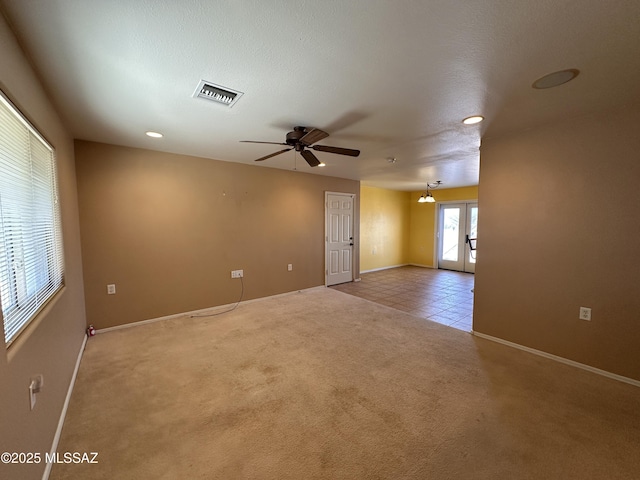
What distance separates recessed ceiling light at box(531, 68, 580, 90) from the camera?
1721mm

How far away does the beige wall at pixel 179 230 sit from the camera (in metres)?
3.27

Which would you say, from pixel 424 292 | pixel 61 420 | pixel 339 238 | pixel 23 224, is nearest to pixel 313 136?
pixel 23 224

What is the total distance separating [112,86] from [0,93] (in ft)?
2.37

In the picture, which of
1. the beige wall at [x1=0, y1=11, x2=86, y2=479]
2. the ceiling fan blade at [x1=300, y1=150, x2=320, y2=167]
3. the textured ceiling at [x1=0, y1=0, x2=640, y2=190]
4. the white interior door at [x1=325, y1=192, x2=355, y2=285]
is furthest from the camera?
the white interior door at [x1=325, y1=192, x2=355, y2=285]

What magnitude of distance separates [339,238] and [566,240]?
12.6 ft

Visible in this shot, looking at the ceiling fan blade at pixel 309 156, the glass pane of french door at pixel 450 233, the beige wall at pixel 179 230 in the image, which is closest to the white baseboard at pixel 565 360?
the ceiling fan blade at pixel 309 156

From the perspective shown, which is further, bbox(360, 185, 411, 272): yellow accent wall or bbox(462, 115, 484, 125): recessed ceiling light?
bbox(360, 185, 411, 272): yellow accent wall

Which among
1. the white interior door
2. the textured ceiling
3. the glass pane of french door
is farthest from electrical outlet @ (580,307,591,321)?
the glass pane of french door

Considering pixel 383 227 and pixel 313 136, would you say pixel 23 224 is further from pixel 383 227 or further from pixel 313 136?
pixel 383 227

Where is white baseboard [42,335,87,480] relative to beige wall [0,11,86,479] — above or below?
below

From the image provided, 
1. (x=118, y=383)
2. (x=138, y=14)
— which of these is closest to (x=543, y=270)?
(x=138, y=14)

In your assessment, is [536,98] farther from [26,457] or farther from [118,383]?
[118,383]

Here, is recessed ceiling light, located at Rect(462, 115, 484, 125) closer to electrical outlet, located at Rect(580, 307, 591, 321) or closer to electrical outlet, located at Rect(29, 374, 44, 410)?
electrical outlet, located at Rect(580, 307, 591, 321)

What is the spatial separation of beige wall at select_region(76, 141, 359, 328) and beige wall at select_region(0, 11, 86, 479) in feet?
2.18
